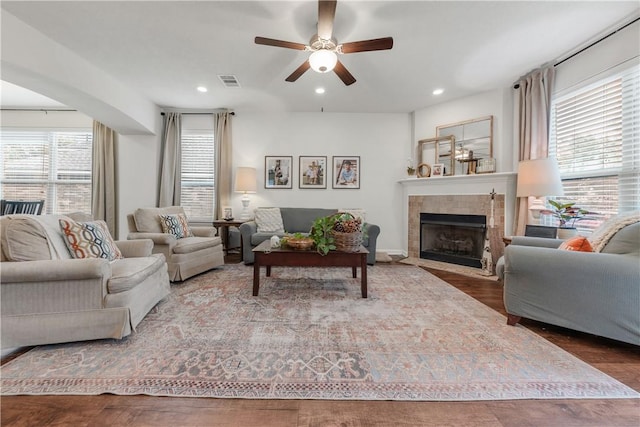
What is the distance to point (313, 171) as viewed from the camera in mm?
4785

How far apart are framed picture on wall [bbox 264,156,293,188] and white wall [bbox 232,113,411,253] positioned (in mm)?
80

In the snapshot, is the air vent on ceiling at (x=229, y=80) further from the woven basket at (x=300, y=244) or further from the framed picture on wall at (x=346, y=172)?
the woven basket at (x=300, y=244)

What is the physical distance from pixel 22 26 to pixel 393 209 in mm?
5198

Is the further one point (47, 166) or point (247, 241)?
point (47, 166)

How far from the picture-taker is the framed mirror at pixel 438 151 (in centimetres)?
415

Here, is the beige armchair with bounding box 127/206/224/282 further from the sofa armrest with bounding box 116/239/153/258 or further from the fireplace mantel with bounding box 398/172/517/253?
the fireplace mantel with bounding box 398/172/517/253

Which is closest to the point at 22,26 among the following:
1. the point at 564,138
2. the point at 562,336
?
the point at 562,336

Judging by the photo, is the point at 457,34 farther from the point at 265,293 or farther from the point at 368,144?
the point at 265,293

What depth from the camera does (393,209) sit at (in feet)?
15.8

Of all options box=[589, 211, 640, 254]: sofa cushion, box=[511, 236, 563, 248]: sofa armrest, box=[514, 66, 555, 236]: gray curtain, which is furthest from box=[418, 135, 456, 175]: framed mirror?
box=[589, 211, 640, 254]: sofa cushion

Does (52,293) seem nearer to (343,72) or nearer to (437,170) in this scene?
(343,72)

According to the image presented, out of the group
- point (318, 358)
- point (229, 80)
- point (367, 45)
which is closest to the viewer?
point (318, 358)

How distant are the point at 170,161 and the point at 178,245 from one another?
2378 mm

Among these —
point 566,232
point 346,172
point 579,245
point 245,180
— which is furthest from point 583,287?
point 245,180
